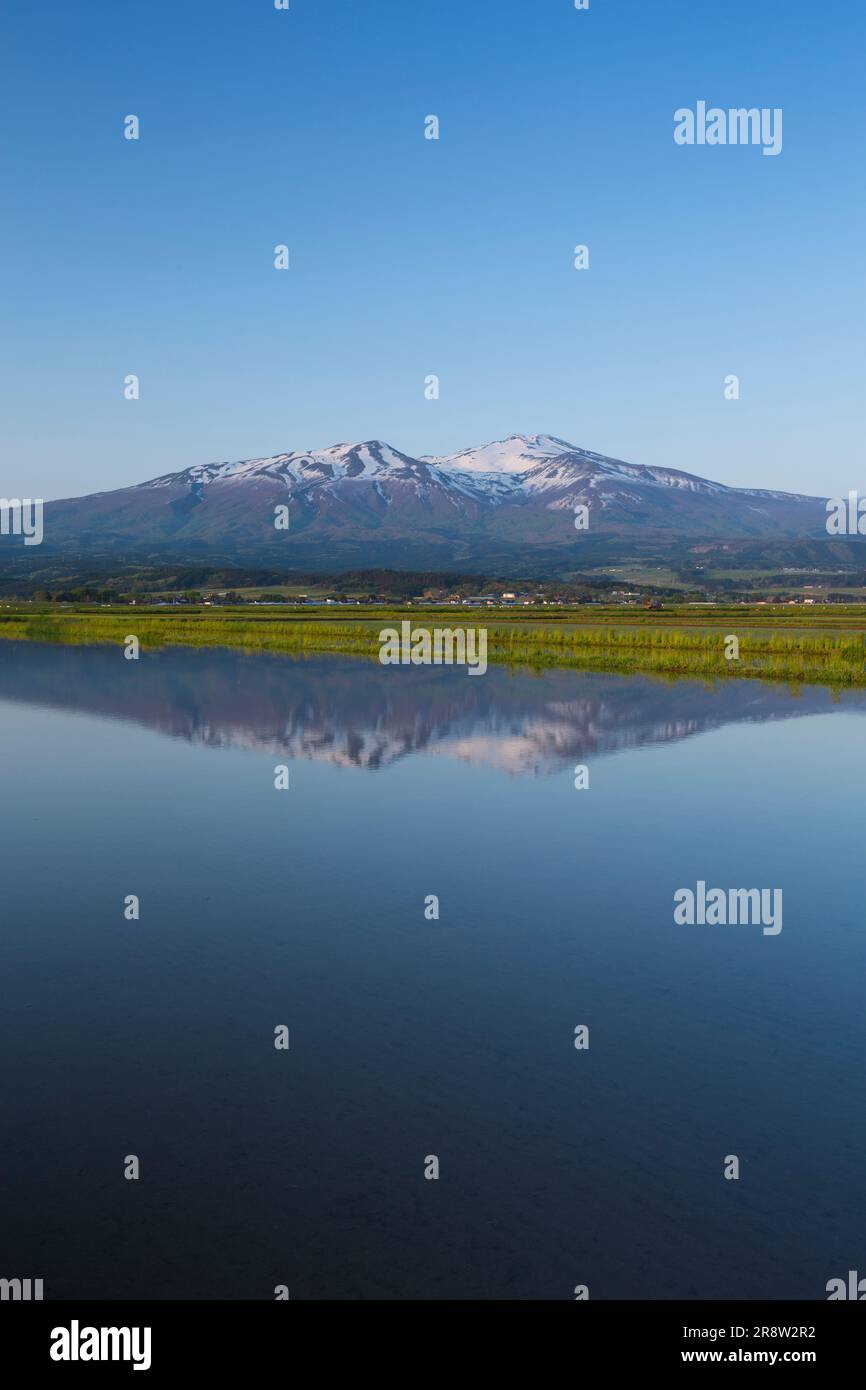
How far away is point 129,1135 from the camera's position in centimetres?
924

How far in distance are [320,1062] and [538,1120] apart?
7.28ft

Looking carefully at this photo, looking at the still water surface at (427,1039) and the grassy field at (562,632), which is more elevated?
the grassy field at (562,632)

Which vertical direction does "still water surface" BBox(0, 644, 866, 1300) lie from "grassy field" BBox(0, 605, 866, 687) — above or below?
below

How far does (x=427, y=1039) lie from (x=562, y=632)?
61.7 metres

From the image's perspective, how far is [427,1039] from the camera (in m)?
11.2

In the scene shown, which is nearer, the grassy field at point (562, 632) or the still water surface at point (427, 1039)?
the still water surface at point (427, 1039)

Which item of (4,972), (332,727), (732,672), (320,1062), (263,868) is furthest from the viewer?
(732,672)

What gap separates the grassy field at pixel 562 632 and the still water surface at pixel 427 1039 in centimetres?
2857

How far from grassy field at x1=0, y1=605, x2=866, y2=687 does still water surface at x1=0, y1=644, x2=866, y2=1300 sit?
28.6 meters

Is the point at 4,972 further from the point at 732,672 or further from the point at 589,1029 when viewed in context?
the point at 732,672

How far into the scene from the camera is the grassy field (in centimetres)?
5412

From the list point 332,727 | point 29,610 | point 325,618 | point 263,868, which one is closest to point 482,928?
point 263,868

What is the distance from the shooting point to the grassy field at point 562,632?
54.1 m

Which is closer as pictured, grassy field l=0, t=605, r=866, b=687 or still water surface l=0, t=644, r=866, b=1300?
still water surface l=0, t=644, r=866, b=1300
